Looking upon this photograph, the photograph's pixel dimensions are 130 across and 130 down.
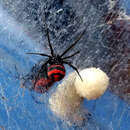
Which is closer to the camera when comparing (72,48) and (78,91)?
(78,91)

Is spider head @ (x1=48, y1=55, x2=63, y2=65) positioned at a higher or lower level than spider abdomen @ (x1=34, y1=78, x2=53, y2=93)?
higher

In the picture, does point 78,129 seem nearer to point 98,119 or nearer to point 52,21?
point 98,119

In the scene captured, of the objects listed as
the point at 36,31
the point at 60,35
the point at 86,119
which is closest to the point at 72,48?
the point at 60,35

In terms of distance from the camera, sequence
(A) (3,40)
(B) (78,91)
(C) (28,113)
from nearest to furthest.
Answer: (B) (78,91)
(C) (28,113)
(A) (3,40)

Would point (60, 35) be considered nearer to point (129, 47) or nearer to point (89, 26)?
point (89, 26)

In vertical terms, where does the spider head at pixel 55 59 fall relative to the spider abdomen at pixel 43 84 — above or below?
above

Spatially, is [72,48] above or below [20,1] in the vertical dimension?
below

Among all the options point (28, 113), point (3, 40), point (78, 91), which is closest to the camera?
point (78, 91)

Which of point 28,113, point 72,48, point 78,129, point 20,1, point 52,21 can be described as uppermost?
point 20,1
